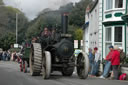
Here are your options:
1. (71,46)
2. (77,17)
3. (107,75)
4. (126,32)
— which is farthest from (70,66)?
(77,17)

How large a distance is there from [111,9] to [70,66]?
9453 mm

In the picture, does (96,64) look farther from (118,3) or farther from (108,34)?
(118,3)

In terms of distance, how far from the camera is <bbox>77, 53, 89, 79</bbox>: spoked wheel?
42.4 ft

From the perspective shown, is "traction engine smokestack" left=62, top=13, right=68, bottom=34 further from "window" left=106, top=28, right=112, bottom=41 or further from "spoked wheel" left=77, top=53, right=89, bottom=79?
"window" left=106, top=28, right=112, bottom=41

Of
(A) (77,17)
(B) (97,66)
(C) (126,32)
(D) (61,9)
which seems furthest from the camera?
(A) (77,17)

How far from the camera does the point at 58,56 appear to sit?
13445 mm

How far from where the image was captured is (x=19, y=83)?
38.2 ft

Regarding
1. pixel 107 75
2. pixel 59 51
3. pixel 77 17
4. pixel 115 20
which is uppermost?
pixel 77 17

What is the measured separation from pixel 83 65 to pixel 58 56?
46.4 inches

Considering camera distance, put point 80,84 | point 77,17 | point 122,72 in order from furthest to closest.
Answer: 1. point 77,17
2. point 122,72
3. point 80,84

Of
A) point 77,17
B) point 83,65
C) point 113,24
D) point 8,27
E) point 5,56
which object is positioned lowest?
point 5,56

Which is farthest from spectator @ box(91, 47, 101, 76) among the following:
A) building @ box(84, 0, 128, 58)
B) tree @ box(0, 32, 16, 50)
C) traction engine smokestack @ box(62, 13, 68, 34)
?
tree @ box(0, 32, 16, 50)

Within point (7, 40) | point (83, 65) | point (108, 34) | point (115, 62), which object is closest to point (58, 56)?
point (83, 65)

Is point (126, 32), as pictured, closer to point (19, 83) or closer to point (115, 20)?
point (115, 20)
